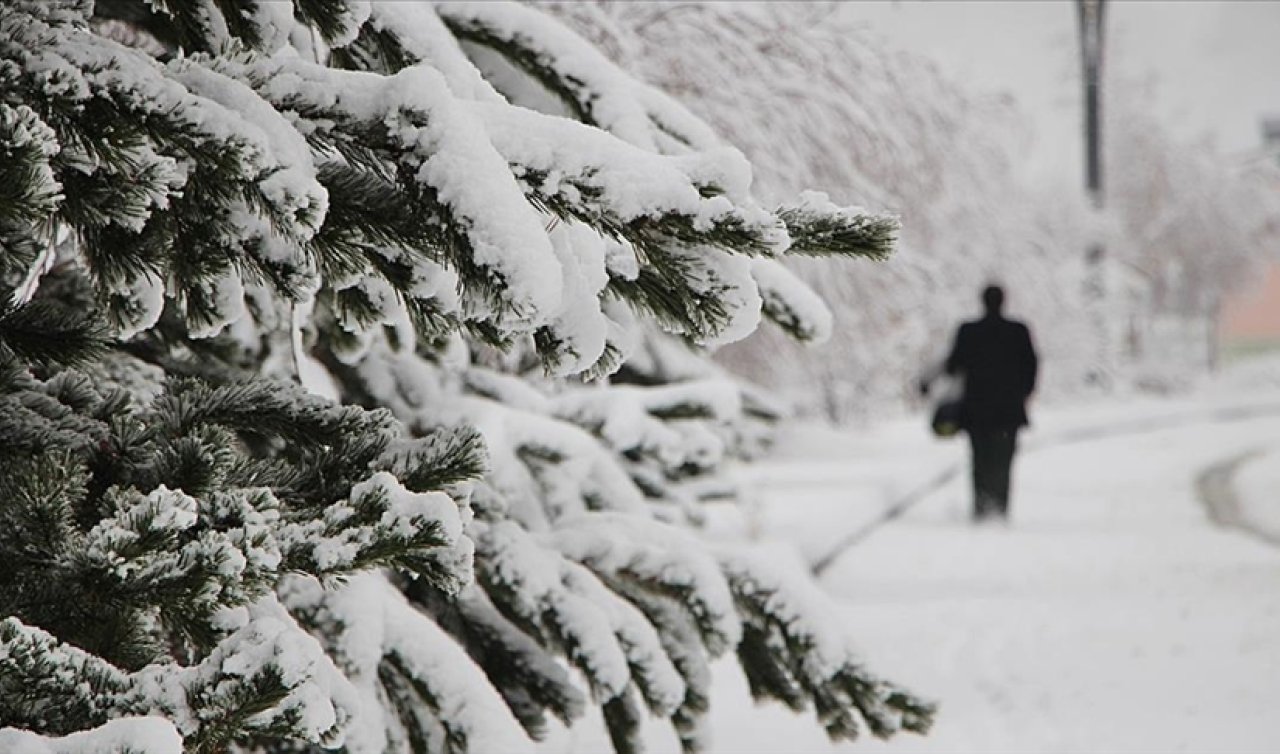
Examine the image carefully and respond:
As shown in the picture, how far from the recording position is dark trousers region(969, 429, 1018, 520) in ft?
Answer: 29.3

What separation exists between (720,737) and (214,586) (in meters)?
2.53

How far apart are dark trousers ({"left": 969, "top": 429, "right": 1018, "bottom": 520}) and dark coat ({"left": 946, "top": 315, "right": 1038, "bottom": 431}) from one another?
68mm

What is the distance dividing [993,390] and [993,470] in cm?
59

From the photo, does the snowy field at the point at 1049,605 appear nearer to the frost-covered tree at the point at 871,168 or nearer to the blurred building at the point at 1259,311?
the frost-covered tree at the point at 871,168

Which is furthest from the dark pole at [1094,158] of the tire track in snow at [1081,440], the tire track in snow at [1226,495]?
the tire track in snow at [1226,495]

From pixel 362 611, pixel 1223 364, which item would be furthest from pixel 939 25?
pixel 1223 364

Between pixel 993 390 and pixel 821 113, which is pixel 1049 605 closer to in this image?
pixel 821 113

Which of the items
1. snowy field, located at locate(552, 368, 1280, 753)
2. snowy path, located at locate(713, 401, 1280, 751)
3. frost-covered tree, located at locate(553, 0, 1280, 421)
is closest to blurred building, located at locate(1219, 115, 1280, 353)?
frost-covered tree, located at locate(553, 0, 1280, 421)

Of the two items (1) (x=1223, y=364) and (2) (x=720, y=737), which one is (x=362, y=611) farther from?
(1) (x=1223, y=364)

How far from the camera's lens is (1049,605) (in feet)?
18.6

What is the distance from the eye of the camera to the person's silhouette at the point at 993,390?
28.7ft

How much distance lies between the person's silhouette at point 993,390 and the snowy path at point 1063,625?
39 centimetres

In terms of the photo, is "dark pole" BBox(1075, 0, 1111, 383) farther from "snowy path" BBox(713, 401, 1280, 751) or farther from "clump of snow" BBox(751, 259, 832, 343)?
"clump of snow" BBox(751, 259, 832, 343)

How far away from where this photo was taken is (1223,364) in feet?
132
